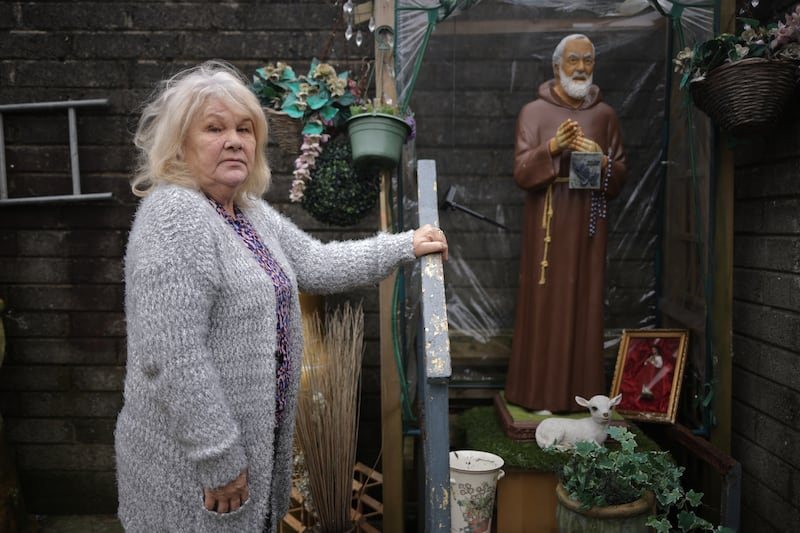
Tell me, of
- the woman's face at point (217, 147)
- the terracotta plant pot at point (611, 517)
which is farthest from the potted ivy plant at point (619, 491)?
the woman's face at point (217, 147)

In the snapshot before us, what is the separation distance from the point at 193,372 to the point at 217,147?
520 millimetres

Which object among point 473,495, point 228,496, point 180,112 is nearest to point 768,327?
point 473,495

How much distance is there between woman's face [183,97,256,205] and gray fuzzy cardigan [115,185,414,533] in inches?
2.5

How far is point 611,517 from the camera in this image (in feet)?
6.57

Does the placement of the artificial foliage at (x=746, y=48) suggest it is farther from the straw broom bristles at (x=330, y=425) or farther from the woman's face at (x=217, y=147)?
the woman's face at (x=217, y=147)

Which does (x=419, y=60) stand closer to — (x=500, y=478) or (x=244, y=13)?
(x=244, y=13)

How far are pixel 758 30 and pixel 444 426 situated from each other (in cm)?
177

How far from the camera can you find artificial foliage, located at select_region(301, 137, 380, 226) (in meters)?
2.57

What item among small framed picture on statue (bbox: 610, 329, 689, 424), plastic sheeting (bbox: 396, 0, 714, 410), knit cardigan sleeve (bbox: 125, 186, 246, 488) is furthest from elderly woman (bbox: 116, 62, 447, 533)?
small framed picture on statue (bbox: 610, 329, 689, 424)

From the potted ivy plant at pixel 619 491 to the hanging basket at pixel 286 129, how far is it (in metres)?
1.51

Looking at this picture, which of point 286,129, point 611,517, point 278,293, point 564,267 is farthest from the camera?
point 564,267

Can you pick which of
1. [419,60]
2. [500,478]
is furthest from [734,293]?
[419,60]

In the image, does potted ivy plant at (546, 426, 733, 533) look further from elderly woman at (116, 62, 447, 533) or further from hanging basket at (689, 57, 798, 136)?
hanging basket at (689, 57, 798, 136)

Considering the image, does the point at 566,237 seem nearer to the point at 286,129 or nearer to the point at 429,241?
the point at 429,241
